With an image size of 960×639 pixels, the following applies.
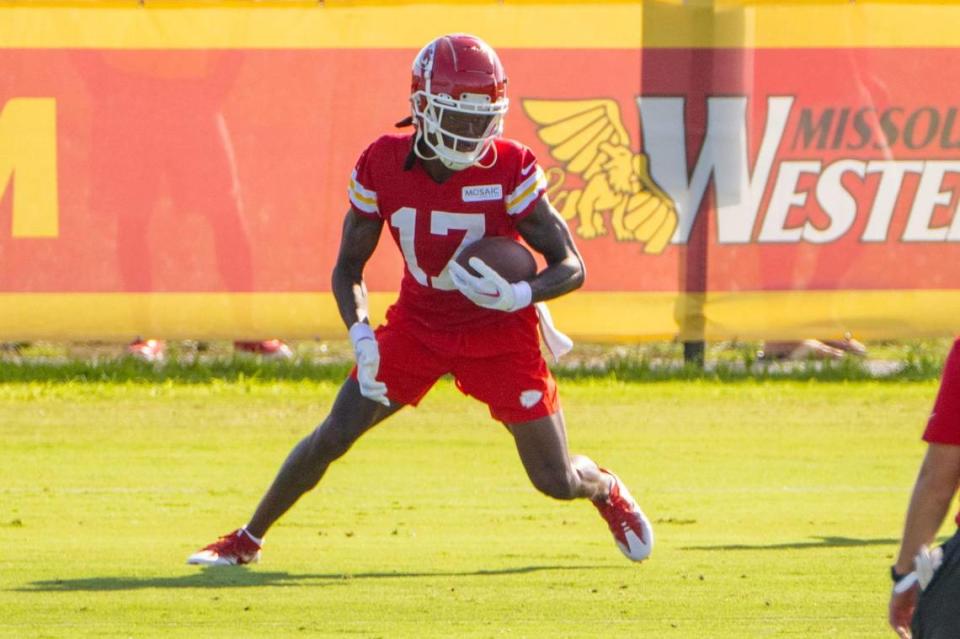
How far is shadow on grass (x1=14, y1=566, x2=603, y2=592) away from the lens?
24.9 ft

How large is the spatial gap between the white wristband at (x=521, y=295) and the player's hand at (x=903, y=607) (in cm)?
331

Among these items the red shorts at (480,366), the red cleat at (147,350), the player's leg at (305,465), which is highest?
the red shorts at (480,366)

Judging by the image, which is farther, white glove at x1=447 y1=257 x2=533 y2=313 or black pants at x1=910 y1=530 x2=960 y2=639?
white glove at x1=447 y1=257 x2=533 y2=313

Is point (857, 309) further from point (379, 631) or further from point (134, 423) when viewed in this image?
point (379, 631)

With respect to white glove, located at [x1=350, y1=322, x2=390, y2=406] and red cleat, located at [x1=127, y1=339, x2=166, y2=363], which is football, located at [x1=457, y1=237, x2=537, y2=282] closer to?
white glove, located at [x1=350, y1=322, x2=390, y2=406]

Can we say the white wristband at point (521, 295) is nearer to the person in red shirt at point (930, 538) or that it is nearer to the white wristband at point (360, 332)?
the white wristband at point (360, 332)

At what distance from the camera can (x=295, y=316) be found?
14078 millimetres

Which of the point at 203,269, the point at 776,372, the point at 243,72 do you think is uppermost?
the point at 243,72

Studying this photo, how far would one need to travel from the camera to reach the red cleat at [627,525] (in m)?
8.18

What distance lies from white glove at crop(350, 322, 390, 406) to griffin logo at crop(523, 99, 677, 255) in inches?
261

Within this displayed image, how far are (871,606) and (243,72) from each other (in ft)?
26.2

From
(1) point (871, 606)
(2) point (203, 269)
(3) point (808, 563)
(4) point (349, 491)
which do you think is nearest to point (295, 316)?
(2) point (203, 269)

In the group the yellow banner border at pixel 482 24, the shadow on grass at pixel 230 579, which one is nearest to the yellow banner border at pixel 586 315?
the yellow banner border at pixel 482 24

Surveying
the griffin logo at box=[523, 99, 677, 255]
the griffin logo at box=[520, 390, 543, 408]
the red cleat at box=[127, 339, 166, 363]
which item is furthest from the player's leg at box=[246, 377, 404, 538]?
the red cleat at box=[127, 339, 166, 363]
